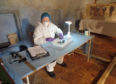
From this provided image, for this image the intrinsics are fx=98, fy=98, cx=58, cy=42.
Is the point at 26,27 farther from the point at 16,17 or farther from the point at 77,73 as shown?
the point at 77,73

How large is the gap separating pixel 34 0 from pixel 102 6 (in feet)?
8.47

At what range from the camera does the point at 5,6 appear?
74.2 inches

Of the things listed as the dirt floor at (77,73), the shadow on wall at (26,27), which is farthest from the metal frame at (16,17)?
the dirt floor at (77,73)

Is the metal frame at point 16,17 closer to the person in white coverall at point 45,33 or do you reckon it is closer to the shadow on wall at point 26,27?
the shadow on wall at point 26,27

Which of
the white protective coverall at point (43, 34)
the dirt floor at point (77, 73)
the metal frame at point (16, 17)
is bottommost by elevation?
the dirt floor at point (77, 73)

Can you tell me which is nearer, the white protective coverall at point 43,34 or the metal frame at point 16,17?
the white protective coverall at point 43,34

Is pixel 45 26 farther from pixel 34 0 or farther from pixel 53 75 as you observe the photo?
pixel 34 0

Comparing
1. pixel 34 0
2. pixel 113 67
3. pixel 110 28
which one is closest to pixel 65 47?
pixel 113 67

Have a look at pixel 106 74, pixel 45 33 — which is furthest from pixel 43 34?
pixel 106 74

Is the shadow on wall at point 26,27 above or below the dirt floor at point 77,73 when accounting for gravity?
above

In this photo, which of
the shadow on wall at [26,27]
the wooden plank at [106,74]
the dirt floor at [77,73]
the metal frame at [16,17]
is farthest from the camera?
the shadow on wall at [26,27]

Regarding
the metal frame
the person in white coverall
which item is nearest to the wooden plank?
the person in white coverall

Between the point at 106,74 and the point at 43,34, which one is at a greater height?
the point at 43,34

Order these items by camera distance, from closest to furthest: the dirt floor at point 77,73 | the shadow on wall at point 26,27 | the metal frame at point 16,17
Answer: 1. the dirt floor at point 77,73
2. the metal frame at point 16,17
3. the shadow on wall at point 26,27
